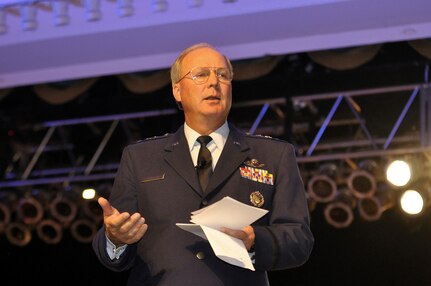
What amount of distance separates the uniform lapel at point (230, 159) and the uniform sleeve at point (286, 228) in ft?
0.38

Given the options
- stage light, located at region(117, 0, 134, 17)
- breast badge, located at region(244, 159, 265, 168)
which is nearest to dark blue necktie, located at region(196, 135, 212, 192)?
breast badge, located at region(244, 159, 265, 168)

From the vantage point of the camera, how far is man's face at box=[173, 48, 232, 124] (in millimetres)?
2424

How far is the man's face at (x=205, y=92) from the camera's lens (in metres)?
2.42

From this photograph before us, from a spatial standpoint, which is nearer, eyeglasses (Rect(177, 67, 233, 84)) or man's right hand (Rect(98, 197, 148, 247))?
man's right hand (Rect(98, 197, 148, 247))

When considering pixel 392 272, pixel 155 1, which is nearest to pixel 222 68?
pixel 155 1

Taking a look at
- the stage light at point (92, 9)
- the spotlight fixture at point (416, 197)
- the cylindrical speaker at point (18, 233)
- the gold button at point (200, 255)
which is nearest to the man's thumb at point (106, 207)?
the gold button at point (200, 255)

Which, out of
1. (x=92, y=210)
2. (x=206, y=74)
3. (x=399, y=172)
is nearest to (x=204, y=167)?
(x=206, y=74)

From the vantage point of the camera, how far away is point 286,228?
2.23 m

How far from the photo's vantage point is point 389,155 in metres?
7.34

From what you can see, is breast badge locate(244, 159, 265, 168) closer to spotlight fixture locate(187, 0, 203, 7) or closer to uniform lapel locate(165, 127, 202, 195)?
uniform lapel locate(165, 127, 202, 195)

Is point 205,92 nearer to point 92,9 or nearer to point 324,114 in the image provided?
point 92,9

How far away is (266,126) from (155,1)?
73.6 inches

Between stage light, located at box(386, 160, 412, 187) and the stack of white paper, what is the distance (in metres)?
5.31

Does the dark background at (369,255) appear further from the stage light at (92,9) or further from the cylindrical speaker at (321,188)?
the stage light at (92,9)
